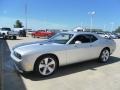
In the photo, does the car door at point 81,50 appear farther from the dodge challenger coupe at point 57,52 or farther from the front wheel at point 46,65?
the front wheel at point 46,65

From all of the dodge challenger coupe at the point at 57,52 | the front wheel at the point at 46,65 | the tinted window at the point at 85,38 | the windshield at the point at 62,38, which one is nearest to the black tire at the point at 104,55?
the dodge challenger coupe at the point at 57,52

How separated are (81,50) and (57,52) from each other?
1.18m

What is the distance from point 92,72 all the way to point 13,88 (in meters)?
2.91

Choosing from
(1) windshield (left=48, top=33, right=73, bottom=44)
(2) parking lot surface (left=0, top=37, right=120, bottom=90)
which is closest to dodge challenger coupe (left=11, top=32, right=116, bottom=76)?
(1) windshield (left=48, top=33, right=73, bottom=44)

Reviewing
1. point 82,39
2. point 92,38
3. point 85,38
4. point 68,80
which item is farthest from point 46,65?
point 92,38

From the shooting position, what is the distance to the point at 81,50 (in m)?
6.63

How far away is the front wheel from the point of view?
554 cm

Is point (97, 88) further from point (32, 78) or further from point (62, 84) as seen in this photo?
point (32, 78)

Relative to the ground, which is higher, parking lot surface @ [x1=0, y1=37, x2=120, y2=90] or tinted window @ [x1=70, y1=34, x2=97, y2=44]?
tinted window @ [x1=70, y1=34, x2=97, y2=44]

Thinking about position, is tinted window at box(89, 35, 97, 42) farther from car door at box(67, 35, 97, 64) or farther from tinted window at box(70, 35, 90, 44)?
tinted window at box(70, 35, 90, 44)

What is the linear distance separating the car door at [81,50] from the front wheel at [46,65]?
641 mm

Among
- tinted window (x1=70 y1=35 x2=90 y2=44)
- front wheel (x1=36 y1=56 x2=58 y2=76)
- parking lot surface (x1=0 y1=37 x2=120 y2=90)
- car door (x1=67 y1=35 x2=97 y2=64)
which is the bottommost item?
parking lot surface (x1=0 y1=37 x2=120 y2=90)

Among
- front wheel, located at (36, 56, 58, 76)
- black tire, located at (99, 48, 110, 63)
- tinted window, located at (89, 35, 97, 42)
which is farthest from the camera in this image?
black tire, located at (99, 48, 110, 63)

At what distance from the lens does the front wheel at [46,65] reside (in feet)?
18.2
